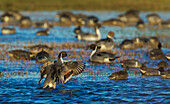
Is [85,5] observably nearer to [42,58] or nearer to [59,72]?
[42,58]

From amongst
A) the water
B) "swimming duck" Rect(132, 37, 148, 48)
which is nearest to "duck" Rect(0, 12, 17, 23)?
"swimming duck" Rect(132, 37, 148, 48)

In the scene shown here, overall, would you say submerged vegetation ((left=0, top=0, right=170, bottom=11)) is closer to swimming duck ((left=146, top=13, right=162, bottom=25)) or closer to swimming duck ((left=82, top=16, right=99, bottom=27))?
swimming duck ((left=146, top=13, right=162, bottom=25))

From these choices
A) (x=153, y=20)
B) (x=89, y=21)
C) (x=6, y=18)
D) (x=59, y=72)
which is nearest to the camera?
(x=59, y=72)

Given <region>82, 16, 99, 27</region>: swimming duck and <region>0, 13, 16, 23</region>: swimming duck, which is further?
<region>0, 13, 16, 23</region>: swimming duck

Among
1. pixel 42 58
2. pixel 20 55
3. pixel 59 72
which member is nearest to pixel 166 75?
pixel 59 72

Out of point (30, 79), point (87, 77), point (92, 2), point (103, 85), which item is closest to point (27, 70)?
point (30, 79)

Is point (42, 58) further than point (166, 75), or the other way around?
point (42, 58)

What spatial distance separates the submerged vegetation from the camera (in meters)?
46.6

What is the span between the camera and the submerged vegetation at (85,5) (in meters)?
46.6

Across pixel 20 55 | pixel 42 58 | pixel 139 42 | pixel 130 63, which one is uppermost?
pixel 139 42

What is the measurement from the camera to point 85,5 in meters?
49.3

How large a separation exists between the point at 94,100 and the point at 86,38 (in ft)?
43.8

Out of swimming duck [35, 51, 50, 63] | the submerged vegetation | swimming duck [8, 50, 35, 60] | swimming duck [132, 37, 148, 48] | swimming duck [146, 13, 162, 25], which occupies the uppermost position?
the submerged vegetation

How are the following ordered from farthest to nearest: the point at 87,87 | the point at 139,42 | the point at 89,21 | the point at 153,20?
the point at 153,20 → the point at 89,21 → the point at 139,42 → the point at 87,87
